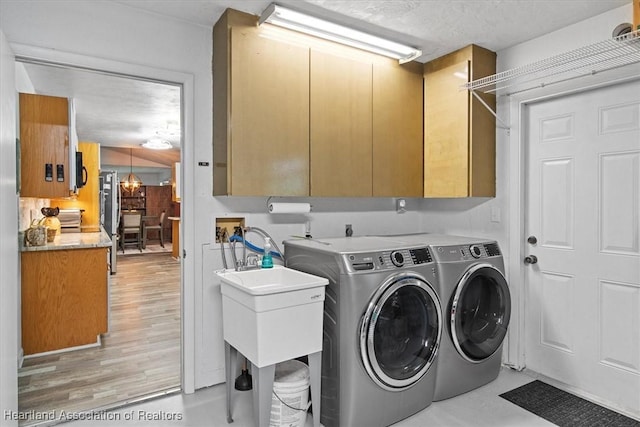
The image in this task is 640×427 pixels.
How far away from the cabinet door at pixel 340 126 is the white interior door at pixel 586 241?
1.21 meters

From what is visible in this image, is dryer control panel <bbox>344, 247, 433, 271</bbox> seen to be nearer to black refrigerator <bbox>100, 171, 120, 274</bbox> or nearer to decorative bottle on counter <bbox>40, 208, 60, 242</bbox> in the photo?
decorative bottle on counter <bbox>40, 208, 60, 242</bbox>

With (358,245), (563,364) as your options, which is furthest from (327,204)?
(563,364)

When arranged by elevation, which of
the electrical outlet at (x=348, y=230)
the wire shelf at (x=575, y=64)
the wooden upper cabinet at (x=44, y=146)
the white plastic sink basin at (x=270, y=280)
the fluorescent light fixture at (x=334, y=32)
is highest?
the fluorescent light fixture at (x=334, y=32)

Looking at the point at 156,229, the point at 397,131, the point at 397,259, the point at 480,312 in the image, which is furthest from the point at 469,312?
the point at 156,229

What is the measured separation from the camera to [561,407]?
2.32 m

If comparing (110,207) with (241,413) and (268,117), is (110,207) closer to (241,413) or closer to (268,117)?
(268,117)

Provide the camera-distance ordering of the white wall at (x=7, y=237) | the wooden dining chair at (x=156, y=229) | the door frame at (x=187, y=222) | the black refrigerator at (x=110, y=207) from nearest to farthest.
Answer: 1. the white wall at (x=7, y=237)
2. the door frame at (x=187, y=222)
3. the black refrigerator at (x=110, y=207)
4. the wooden dining chair at (x=156, y=229)

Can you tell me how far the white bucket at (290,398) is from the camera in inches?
77.9

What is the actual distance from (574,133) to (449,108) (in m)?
0.85

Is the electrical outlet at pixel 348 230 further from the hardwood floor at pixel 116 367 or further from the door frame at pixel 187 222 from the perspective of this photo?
the hardwood floor at pixel 116 367

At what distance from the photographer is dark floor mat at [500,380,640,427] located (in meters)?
2.16

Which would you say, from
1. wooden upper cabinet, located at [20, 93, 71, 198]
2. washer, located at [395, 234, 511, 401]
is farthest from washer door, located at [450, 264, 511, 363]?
wooden upper cabinet, located at [20, 93, 71, 198]

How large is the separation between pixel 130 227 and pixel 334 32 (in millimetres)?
8670

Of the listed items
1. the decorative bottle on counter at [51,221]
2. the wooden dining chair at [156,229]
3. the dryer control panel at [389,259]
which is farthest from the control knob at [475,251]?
the wooden dining chair at [156,229]
